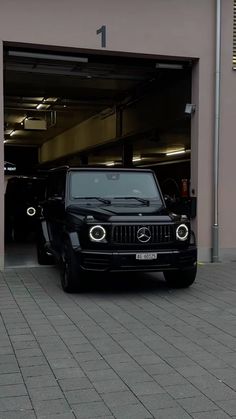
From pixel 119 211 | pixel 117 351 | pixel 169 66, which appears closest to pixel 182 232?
pixel 119 211

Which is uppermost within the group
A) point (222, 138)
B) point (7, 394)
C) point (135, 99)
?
point (135, 99)

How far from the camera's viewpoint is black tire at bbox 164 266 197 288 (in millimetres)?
8375

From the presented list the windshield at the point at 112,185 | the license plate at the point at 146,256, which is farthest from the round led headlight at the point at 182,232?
the windshield at the point at 112,185

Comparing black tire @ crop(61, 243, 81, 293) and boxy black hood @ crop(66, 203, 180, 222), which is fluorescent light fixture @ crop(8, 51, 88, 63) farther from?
black tire @ crop(61, 243, 81, 293)

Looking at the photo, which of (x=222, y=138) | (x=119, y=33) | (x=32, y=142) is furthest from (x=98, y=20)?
(x=32, y=142)

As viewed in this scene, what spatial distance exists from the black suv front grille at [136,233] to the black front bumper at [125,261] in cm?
16

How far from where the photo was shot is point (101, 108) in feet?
64.6

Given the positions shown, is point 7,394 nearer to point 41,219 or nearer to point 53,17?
point 41,219

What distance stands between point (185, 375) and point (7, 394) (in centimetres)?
147

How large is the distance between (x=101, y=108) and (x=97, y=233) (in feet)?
41.1

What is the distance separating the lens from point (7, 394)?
4.33 metres

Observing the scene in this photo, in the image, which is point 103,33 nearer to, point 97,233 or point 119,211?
point 119,211

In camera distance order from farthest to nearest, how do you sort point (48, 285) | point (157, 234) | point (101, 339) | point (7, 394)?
point (48, 285) → point (157, 234) → point (101, 339) → point (7, 394)

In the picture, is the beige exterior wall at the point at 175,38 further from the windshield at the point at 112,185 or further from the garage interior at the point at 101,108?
the windshield at the point at 112,185
